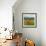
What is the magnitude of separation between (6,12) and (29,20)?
170cm

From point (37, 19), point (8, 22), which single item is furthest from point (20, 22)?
point (8, 22)

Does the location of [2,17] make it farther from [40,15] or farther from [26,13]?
[40,15]

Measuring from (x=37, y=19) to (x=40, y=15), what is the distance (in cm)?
25

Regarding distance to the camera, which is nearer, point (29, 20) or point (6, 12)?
point (6, 12)

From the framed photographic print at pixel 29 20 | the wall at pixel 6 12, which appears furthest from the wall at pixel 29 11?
the wall at pixel 6 12

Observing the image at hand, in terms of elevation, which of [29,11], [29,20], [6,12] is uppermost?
[29,11]

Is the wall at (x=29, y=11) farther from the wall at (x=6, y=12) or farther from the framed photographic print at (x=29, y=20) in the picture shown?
the wall at (x=6, y=12)

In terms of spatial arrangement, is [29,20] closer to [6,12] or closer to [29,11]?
[29,11]

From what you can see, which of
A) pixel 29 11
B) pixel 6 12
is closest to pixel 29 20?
pixel 29 11

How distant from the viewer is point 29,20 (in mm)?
6062

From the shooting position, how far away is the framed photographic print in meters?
6.04

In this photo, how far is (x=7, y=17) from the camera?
15.5 ft

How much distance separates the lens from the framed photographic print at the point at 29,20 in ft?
19.8

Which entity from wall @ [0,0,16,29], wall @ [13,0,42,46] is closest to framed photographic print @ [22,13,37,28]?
wall @ [13,0,42,46]
